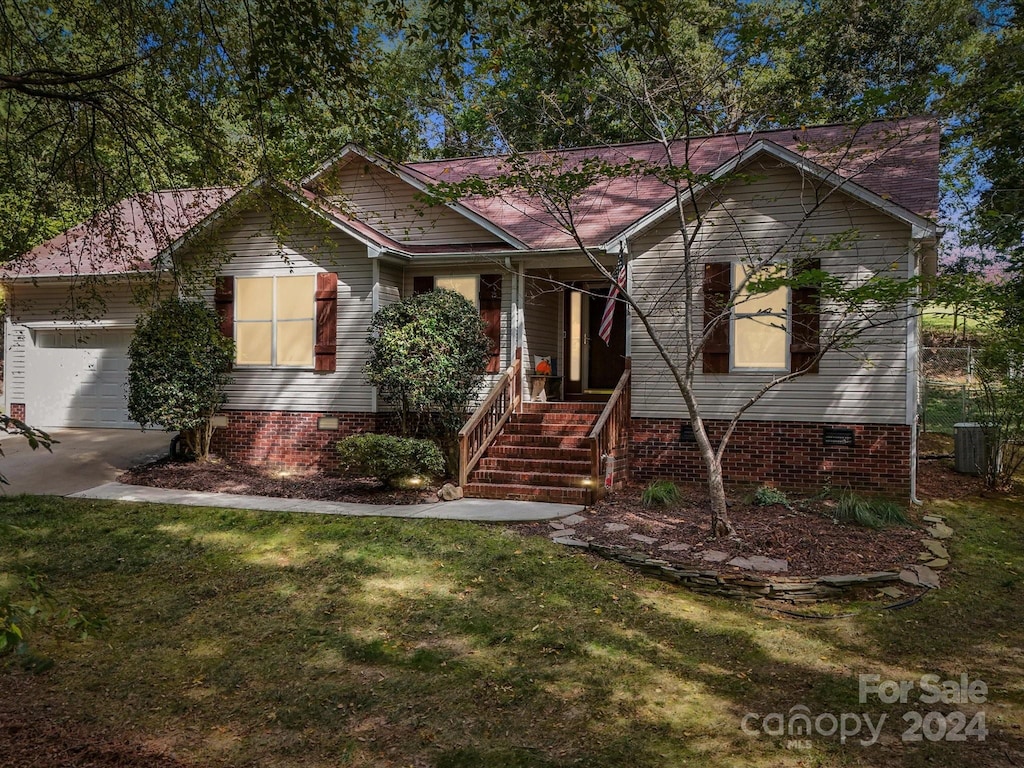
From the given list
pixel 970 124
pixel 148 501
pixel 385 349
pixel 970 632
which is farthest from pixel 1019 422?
pixel 148 501

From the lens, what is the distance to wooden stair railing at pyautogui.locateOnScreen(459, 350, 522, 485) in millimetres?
10188

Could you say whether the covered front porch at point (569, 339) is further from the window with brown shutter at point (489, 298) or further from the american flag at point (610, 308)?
the american flag at point (610, 308)

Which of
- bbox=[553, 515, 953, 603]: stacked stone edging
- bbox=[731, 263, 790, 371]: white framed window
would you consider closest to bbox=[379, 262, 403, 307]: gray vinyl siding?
bbox=[731, 263, 790, 371]: white framed window

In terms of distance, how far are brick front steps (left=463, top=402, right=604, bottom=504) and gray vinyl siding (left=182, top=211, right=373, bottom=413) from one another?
2.63 metres

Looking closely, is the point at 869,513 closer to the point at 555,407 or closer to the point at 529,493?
the point at 529,493

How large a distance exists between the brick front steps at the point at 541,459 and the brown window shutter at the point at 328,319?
3280 mm

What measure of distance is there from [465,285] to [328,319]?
92.8 inches

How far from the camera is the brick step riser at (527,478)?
9859 mm

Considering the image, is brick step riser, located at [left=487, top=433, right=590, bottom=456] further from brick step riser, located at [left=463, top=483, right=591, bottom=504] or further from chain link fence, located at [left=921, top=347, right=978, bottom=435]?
chain link fence, located at [left=921, top=347, right=978, bottom=435]

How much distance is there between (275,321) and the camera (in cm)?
1264

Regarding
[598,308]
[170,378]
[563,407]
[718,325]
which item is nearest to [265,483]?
[170,378]

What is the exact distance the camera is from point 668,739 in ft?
13.8

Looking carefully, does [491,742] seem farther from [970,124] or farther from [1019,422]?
[970,124]

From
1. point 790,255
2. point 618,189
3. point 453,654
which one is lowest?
point 453,654
